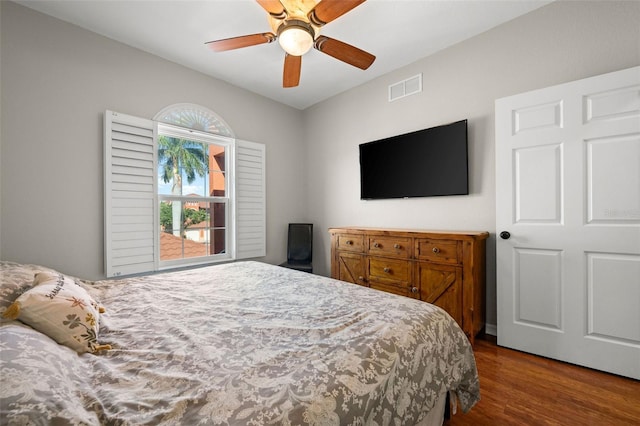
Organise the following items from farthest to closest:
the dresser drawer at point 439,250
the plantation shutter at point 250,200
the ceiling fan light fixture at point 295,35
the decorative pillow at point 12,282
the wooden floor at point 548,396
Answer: the plantation shutter at point 250,200, the dresser drawer at point 439,250, the ceiling fan light fixture at point 295,35, the wooden floor at point 548,396, the decorative pillow at point 12,282

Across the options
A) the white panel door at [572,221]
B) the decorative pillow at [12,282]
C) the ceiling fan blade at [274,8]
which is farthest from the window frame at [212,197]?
the white panel door at [572,221]

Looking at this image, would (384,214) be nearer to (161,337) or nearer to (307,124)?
(307,124)

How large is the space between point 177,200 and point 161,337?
2249 millimetres

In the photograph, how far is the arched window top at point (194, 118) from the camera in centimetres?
282

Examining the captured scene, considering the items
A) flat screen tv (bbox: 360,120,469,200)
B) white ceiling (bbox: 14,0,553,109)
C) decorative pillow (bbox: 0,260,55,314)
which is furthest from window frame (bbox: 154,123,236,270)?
flat screen tv (bbox: 360,120,469,200)

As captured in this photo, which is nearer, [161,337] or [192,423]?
[192,423]

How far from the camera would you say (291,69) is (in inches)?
87.5

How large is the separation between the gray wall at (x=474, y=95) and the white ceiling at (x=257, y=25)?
0.19m

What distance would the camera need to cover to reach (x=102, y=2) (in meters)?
2.07

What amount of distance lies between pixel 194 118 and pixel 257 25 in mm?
1281

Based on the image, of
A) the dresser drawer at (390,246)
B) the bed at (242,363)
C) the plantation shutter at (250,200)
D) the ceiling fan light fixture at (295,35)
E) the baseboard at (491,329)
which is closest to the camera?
the bed at (242,363)

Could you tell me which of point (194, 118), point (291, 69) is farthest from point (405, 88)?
point (194, 118)

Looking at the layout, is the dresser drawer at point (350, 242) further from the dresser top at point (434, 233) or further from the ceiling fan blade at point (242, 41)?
the ceiling fan blade at point (242, 41)

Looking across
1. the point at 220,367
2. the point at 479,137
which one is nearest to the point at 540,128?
the point at 479,137
